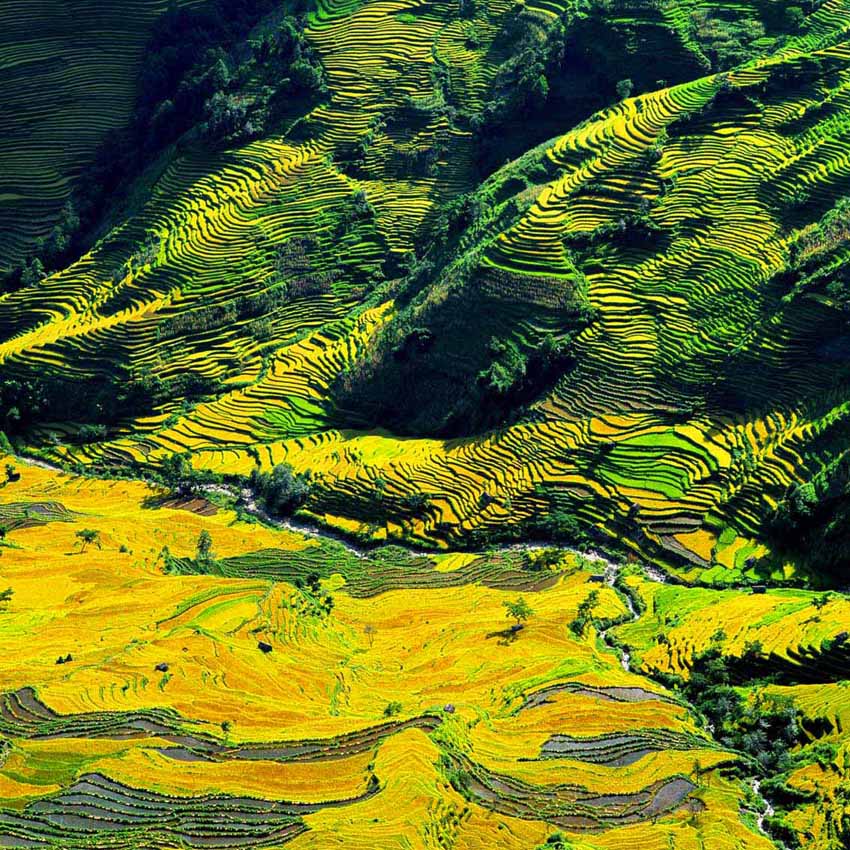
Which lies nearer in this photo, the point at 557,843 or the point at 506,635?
the point at 557,843

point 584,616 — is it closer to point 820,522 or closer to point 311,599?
point 820,522

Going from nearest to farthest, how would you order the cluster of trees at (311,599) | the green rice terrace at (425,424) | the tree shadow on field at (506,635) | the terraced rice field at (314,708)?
the terraced rice field at (314,708) < the green rice terrace at (425,424) < the tree shadow on field at (506,635) < the cluster of trees at (311,599)

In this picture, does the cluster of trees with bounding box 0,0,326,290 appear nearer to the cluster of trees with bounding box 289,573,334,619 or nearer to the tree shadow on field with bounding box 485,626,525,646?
the cluster of trees with bounding box 289,573,334,619

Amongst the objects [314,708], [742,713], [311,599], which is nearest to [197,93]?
[311,599]

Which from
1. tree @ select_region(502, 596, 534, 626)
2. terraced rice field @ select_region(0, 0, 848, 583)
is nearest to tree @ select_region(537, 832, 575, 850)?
tree @ select_region(502, 596, 534, 626)

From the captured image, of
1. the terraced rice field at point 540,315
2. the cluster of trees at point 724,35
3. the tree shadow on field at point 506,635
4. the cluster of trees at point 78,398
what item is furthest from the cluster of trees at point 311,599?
the cluster of trees at point 724,35

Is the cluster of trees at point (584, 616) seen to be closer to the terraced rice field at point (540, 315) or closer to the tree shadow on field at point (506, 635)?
the tree shadow on field at point (506, 635)

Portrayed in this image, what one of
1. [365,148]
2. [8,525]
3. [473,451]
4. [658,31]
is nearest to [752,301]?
[473,451]
